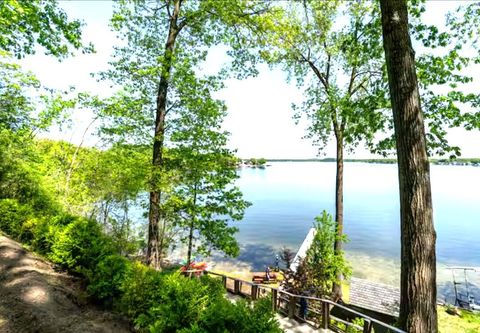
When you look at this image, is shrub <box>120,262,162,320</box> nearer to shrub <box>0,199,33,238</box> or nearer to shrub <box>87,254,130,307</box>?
shrub <box>87,254,130,307</box>

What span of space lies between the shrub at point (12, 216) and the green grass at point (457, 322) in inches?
762

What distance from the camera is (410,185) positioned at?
3871 mm

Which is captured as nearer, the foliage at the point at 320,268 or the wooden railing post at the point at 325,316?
the wooden railing post at the point at 325,316

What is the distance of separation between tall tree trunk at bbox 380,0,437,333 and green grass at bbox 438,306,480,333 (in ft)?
47.8

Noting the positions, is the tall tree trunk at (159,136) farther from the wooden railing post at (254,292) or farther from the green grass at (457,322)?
the green grass at (457,322)

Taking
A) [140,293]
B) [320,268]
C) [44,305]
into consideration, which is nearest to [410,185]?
[140,293]

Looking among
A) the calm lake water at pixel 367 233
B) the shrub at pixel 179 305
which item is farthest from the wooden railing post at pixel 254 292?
the calm lake water at pixel 367 233

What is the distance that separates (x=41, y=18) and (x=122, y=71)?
2.41 metres

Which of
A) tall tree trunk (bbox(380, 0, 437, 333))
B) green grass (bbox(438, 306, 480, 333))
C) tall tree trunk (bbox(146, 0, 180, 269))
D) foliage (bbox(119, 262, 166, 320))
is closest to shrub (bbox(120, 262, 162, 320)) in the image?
foliage (bbox(119, 262, 166, 320))

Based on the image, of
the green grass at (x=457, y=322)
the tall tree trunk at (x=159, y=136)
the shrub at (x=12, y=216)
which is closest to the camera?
the tall tree trunk at (x=159, y=136)

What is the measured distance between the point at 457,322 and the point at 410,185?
59.5 feet

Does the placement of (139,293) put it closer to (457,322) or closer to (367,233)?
A: (457,322)

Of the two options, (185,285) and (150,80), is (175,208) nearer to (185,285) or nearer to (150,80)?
(150,80)

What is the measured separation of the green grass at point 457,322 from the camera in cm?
1462
